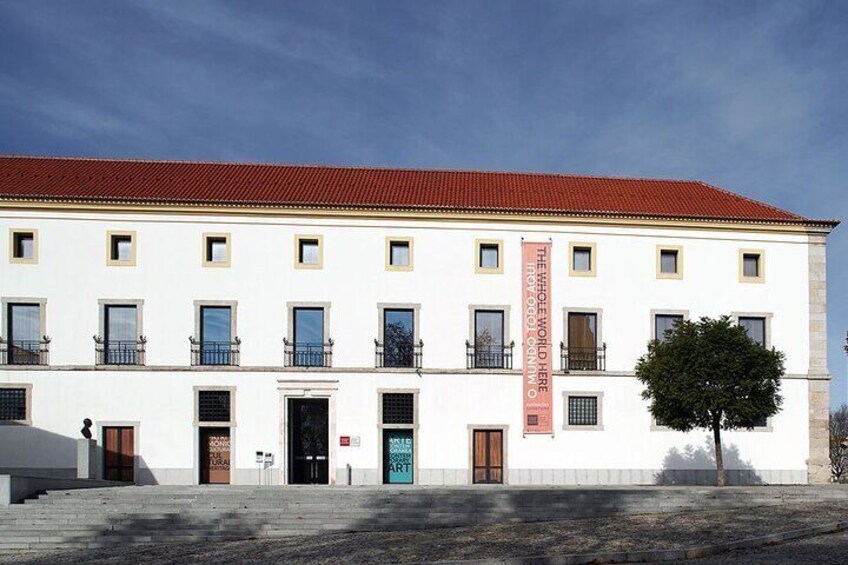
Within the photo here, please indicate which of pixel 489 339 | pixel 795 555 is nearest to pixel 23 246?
pixel 489 339

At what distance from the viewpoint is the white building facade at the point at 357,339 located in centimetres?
3200

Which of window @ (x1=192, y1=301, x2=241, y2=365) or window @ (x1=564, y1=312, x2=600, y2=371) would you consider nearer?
window @ (x1=192, y1=301, x2=241, y2=365)

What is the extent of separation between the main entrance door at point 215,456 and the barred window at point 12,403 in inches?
245

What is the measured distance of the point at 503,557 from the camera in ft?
52.6

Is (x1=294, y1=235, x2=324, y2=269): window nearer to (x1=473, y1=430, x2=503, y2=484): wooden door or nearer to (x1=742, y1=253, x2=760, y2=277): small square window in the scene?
(x1=473, y1=430, x2=503, y2=484): wooden door

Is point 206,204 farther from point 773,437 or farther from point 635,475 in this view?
point 773,437

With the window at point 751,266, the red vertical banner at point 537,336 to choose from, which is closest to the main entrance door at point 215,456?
the red vertical banner at point 537,336

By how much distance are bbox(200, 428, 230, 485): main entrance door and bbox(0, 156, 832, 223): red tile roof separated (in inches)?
327

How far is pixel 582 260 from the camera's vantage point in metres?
34.2

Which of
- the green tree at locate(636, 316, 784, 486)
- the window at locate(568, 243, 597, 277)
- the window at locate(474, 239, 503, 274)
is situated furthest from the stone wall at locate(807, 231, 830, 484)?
the window at locate(474, 239, 503, 274)

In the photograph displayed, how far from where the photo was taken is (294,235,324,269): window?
109ft

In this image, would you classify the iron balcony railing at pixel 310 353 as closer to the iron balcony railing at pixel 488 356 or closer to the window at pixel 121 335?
the iron balcony railing at pixel 488 356

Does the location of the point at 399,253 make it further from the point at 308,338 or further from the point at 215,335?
the point at 215,335

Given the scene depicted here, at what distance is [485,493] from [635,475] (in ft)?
37.2
